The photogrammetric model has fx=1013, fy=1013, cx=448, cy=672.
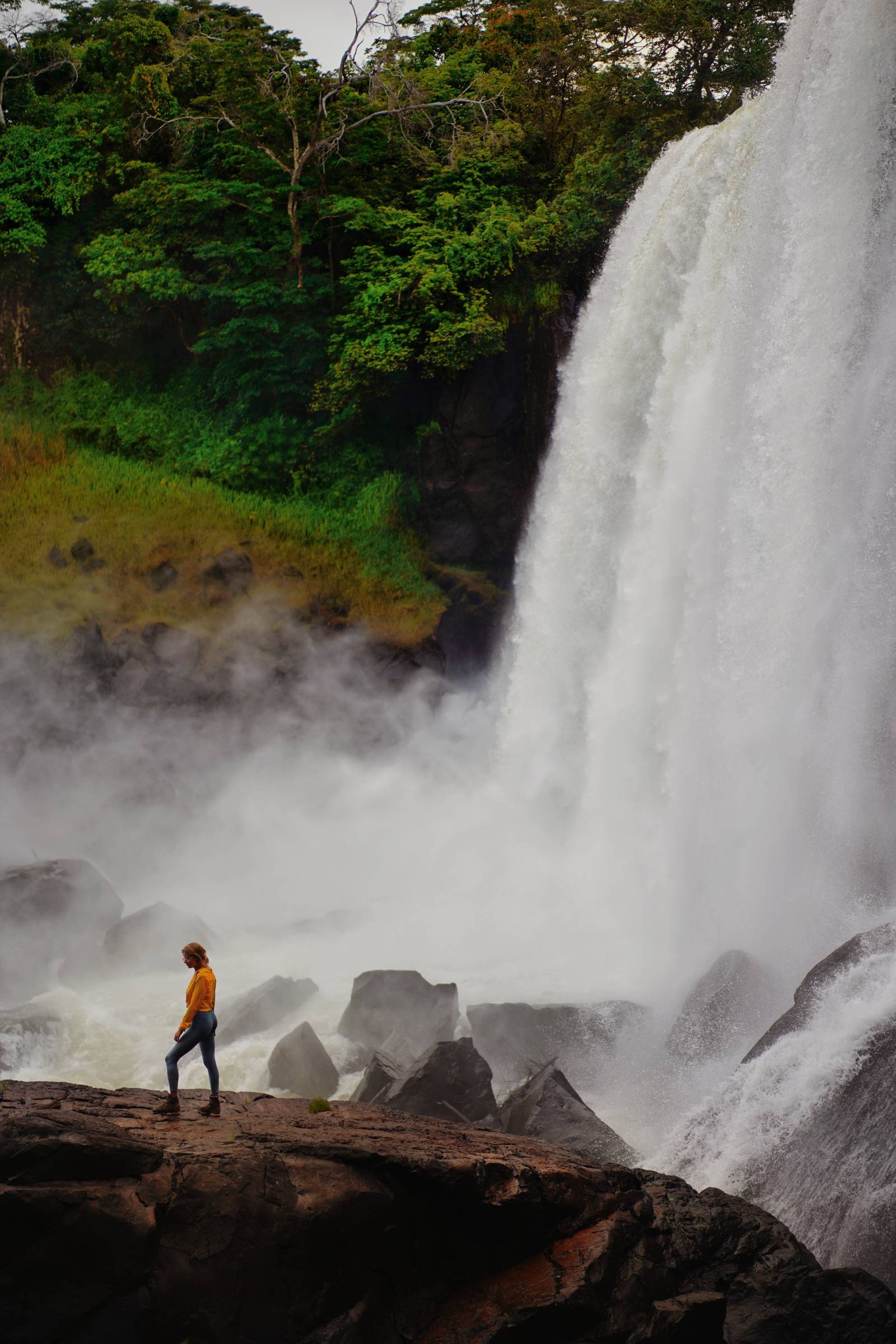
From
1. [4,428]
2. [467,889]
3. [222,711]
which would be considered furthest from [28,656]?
[467,889]

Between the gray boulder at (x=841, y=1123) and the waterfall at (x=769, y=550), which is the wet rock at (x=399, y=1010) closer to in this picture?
the waterfall at (x=769, y=550)

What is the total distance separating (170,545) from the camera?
1875 cm

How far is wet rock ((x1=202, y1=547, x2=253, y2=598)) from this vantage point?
18.3 m

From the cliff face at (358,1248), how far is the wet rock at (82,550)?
44.2ft

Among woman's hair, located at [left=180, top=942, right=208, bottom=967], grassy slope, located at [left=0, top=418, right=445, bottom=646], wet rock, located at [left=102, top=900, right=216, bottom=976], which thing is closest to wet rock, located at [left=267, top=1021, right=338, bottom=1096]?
woman's hair, located at [left=180, top=942, right=208, bottom=967]

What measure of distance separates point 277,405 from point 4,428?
17.2 feet

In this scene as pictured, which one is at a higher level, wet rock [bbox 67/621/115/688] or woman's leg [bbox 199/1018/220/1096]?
wet rock [bbox 67/621/115/688]

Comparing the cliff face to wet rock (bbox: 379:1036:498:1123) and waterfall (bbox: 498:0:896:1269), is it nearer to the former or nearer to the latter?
wet rock (bbox: 379:1036:498:1123)

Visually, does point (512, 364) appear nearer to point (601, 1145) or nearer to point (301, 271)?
point (301, 271)

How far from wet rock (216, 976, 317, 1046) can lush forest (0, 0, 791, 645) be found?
32.5ft

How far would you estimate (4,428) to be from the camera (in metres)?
19.6

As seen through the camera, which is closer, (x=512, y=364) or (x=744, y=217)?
(x=744, y=217)

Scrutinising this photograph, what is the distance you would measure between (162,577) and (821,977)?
1358 centimetres

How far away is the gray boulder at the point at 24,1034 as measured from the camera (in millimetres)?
10094
